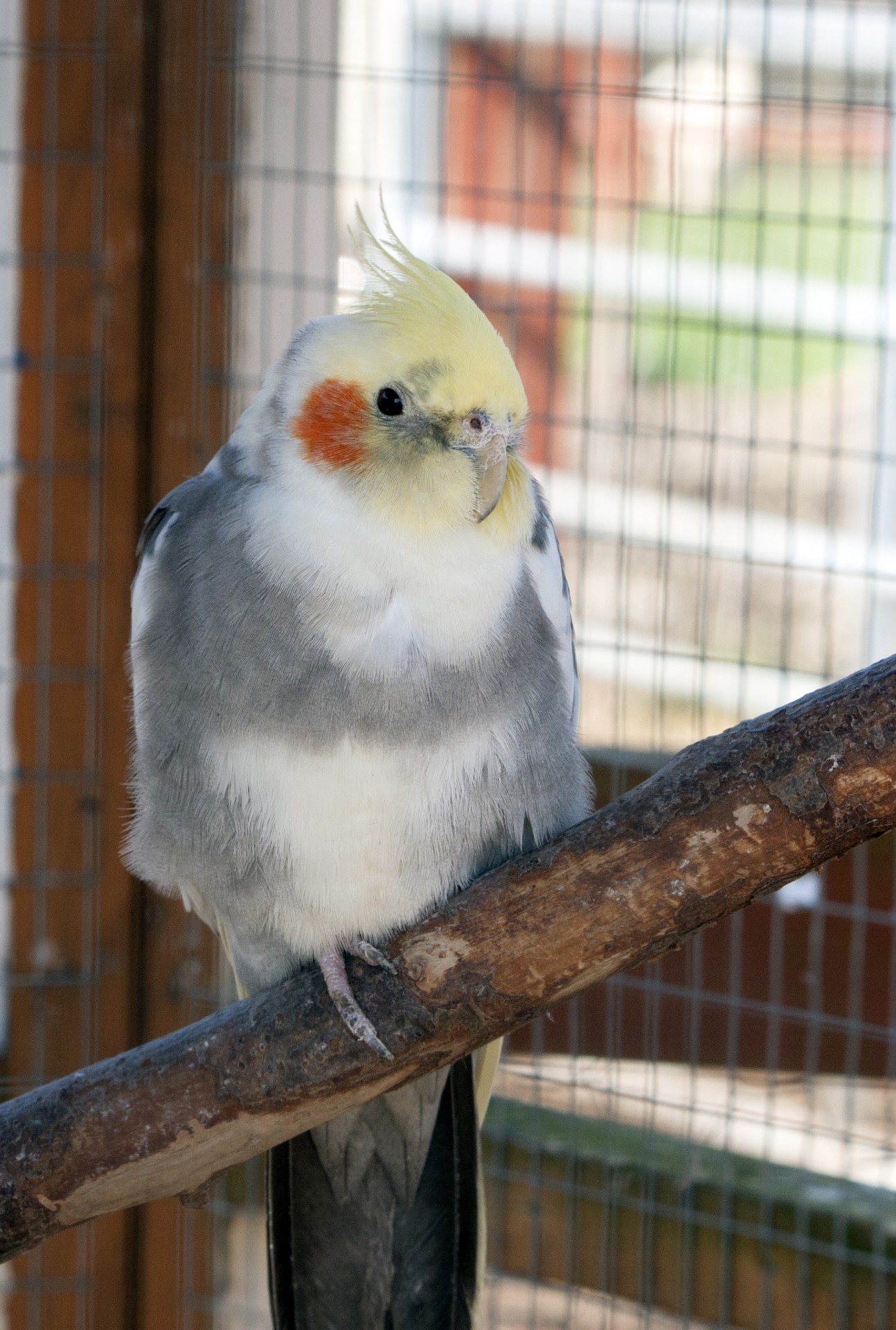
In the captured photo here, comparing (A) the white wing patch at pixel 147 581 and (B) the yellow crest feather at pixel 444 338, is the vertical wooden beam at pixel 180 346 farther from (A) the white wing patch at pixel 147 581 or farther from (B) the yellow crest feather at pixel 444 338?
(B) the yellow crest feather at pixel 444 338

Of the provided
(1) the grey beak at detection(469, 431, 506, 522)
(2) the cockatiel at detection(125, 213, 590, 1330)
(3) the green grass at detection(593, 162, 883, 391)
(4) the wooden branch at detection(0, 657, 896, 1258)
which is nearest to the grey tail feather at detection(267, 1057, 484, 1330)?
(2) the cockatiel at detection(125, 213, 590, 1330)

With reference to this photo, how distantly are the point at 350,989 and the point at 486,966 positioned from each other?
139 millimetres

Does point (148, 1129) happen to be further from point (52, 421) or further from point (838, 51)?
point (838, 51)

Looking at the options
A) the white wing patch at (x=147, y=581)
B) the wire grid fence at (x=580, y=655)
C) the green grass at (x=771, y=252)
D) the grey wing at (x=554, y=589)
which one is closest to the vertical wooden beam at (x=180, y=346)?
the wire grid fence at (x=580, y=655)

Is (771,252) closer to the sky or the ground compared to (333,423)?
closer to the sky

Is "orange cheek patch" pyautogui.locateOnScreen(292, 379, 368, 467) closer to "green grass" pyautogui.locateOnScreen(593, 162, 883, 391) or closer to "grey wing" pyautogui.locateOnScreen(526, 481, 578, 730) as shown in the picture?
"grey wing" pyautogui.locateOnScreen(526, 481, 578, 730)

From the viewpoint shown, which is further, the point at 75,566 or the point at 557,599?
the point at 75,566

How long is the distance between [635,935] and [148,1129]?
0.47 m

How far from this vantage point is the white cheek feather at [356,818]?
113 centimetres

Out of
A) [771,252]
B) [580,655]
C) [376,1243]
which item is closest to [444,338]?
[376,1243]

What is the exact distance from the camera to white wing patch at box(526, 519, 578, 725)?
123 cm

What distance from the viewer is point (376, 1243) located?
1.33m

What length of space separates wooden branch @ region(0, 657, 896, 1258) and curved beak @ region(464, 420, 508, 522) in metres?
0.27

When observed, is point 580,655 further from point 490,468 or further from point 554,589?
point 490,468
